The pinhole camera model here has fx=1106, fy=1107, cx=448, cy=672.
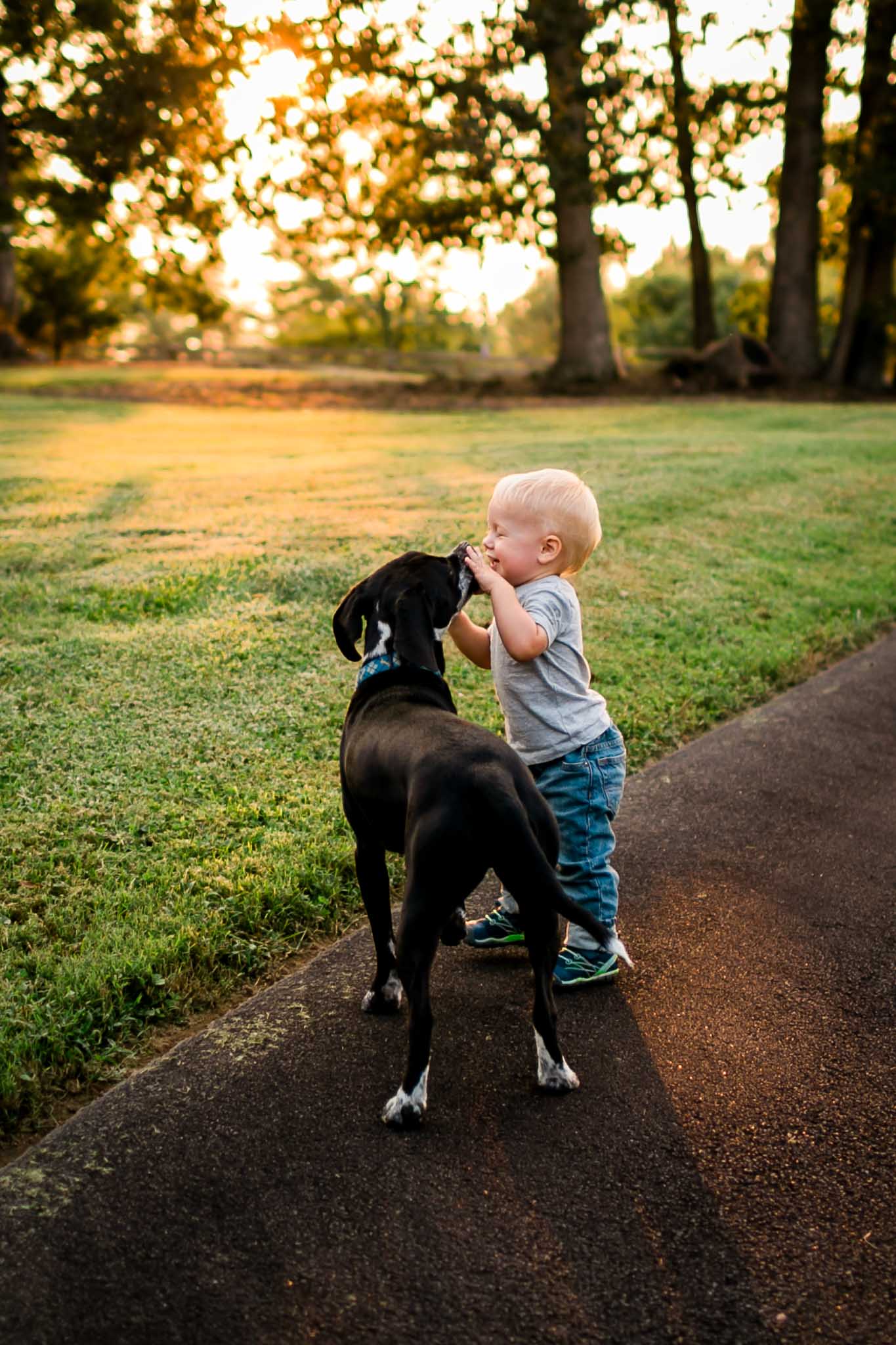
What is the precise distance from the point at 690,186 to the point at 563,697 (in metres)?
26.6

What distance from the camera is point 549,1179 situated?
258 cm

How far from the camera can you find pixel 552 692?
3.50m

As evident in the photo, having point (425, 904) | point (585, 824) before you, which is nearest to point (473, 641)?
point (585, 824)

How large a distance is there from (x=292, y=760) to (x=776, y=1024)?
249 cm

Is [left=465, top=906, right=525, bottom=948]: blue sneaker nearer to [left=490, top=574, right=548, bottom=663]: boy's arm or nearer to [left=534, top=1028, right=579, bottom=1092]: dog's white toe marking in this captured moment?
[left=534, top=1028, right=579, bottom=1092]: dog's white toe marking

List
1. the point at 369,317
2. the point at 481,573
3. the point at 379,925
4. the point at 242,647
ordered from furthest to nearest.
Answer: the point at 369,317
the point at 242,647
the point at 481,573
the point at 379,925

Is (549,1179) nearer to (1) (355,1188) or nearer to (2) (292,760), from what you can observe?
(1) (355,1188)

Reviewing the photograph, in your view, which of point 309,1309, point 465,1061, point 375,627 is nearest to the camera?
point 309,1309

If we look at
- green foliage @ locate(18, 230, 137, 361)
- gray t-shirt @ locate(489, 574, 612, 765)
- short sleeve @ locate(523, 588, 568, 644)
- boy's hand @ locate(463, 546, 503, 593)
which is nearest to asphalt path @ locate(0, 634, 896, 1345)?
gray t-shirt @ locate(489, 574, 612, 765)

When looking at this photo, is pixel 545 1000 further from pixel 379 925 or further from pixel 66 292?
pixel 66 292

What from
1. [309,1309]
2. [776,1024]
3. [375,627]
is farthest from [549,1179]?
[375,627]

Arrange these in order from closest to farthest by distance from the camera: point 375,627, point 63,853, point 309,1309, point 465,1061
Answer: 1. point 309,1309
2. point 465,1061
3. point 375,627
4. point 63,853

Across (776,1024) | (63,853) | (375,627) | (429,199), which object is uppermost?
(429,199)

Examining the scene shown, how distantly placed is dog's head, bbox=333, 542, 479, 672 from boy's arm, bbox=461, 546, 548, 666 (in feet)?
0.34
